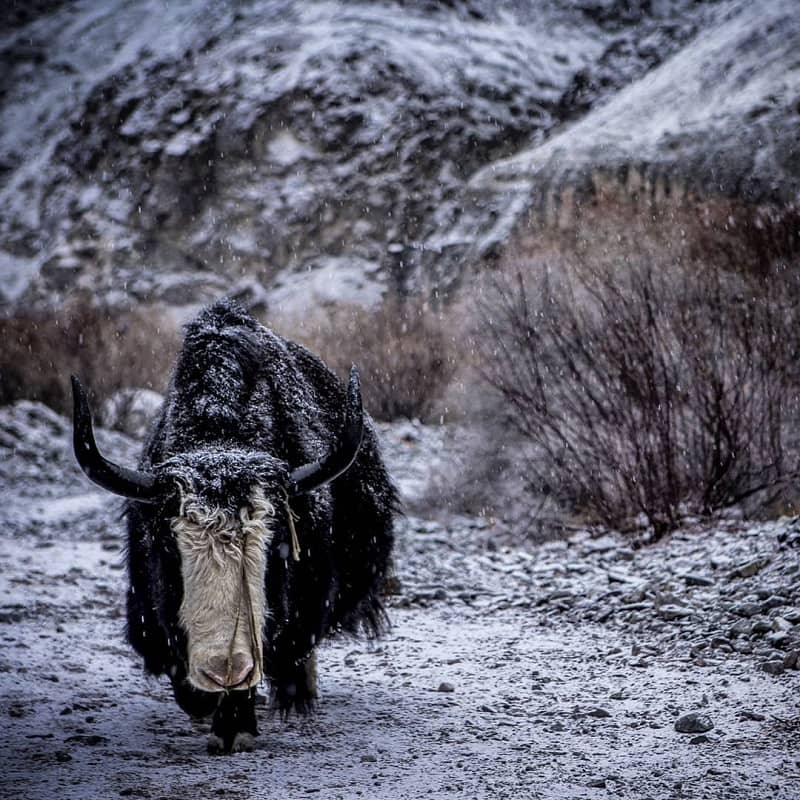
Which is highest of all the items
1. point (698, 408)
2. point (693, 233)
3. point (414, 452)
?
point (693, 233)

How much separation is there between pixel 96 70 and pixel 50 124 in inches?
166

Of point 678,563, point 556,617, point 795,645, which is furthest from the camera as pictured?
point 678,563

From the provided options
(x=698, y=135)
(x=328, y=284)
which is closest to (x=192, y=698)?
(x=698, y=135)

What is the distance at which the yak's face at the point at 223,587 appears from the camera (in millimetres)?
3562

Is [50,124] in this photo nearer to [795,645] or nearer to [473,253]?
[473,253]

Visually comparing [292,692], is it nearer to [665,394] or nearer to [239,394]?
[239,394]

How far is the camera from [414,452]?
1599cm

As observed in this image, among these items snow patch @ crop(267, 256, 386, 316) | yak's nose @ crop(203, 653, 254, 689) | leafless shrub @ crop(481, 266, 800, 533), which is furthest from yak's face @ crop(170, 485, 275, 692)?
snow patch @ crop(267, 256, 386, 316)

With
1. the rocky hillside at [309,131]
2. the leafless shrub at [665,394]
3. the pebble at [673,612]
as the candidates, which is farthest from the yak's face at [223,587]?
the rocky hillside at [309,131]

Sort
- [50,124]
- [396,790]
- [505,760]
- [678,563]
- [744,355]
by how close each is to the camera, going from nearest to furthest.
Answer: [396,790] < [505,760] < [678,563] < [744,355] < [50,124]

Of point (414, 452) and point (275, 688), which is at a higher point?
point (275, 688)

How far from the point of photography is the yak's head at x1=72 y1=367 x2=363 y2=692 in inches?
142

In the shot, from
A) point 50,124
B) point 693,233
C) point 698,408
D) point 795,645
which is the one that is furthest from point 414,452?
point 50,124

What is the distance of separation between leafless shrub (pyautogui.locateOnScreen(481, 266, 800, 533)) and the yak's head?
17.1 feet
